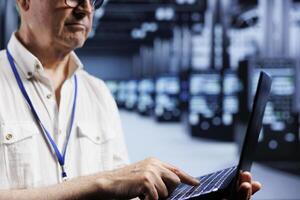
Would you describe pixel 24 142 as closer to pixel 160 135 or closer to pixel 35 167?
pixel 35 167

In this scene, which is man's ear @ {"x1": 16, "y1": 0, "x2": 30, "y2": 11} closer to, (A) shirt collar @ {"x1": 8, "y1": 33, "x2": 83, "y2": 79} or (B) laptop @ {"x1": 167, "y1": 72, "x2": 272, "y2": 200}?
(A) shirt collar @ {"x1": 8, "y1": 33, "x2": 83, "y2": 79}

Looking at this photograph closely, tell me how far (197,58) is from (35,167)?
15.5m

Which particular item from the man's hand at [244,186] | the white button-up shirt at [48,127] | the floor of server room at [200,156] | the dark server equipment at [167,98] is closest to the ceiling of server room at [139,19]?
the dark server equipment at [167,98]

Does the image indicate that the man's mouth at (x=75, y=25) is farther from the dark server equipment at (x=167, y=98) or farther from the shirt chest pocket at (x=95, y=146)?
the dark server equipment at (x=167, y=98)

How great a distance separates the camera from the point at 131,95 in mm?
31234

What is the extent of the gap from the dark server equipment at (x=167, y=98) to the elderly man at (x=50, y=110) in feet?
53.4

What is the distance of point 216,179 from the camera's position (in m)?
1.48

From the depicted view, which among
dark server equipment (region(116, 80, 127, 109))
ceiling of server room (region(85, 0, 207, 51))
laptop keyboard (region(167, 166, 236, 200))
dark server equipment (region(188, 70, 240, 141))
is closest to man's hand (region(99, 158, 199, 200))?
laptop keyboard (region(167, 166, 236, 200))

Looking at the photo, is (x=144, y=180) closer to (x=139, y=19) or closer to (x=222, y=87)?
(x=222, y=87)

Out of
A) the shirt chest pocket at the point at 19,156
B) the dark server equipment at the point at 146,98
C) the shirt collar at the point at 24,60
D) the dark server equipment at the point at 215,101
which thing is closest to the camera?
the shirt chest pocket at the point at 19,156

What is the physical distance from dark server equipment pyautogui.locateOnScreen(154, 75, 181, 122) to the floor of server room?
2.69m

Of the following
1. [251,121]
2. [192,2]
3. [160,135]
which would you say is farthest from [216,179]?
[160,135]

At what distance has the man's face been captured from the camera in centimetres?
178

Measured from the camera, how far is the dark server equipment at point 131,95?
29219 millimetres
